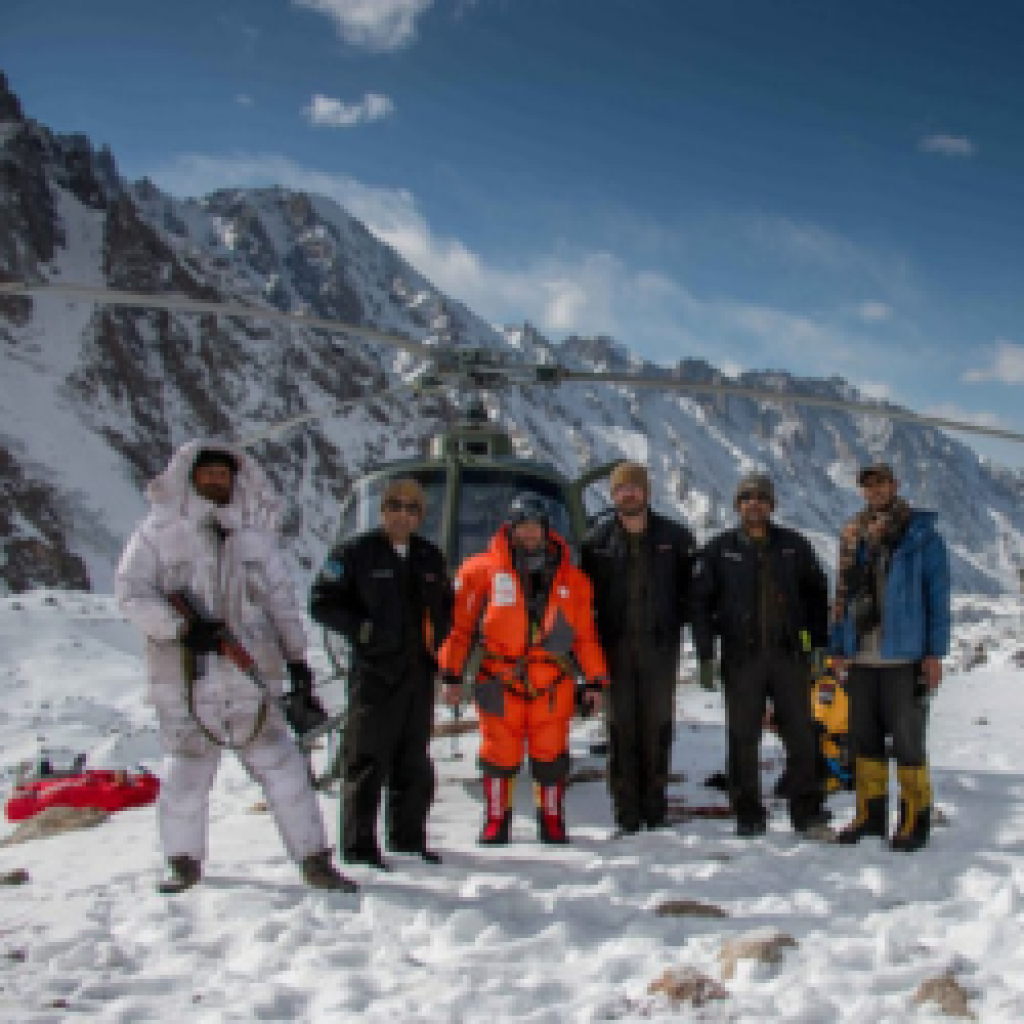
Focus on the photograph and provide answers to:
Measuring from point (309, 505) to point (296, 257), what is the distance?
85.7 meters

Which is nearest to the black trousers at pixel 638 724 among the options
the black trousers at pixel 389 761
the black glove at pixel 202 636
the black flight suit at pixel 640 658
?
the black flight suit at pixel 640 658

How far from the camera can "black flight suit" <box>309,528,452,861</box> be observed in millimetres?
4465

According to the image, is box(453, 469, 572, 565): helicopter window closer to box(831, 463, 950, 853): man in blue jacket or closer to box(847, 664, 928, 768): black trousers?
box(831, 463, 950, 853): man in blue jacket

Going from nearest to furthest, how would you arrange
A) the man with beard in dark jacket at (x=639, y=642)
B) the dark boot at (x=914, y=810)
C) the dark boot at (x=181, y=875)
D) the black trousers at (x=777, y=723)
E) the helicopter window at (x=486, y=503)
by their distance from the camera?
the dark boot at (x=181, y=875)
the dark boot at (x=914, y=810)
the black trousers at (x=777, y=723)
the man with beard in dark jacket at (x=639, y=642)
the helicopter window at (x=486, y=503)

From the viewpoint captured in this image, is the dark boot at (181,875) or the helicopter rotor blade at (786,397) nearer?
the dark boot at (181,875)

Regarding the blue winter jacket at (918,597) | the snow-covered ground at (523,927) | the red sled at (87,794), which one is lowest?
the red sled at (87,794)

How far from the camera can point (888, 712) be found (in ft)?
15.6

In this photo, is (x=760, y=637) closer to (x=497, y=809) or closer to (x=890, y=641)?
(x=890, y=641)

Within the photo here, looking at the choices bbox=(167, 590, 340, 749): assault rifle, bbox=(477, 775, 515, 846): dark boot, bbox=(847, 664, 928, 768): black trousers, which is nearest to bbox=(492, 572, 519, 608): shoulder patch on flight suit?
bbox=(477, 775, 515, 846): dark boot

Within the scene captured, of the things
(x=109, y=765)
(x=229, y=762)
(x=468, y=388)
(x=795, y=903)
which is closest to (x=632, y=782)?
(x=795, y=903)

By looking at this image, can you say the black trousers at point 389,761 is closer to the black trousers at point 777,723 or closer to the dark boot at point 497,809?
→ the dark boot at point 497,809

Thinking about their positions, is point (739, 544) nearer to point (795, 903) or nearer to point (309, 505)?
point (795, 903)

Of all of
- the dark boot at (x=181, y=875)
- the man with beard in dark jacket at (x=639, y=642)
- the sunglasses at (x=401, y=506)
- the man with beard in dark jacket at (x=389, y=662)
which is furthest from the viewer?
the man with beard in dark jacket at (x=639, y=642)

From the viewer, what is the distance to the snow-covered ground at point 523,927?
9.45 feet
